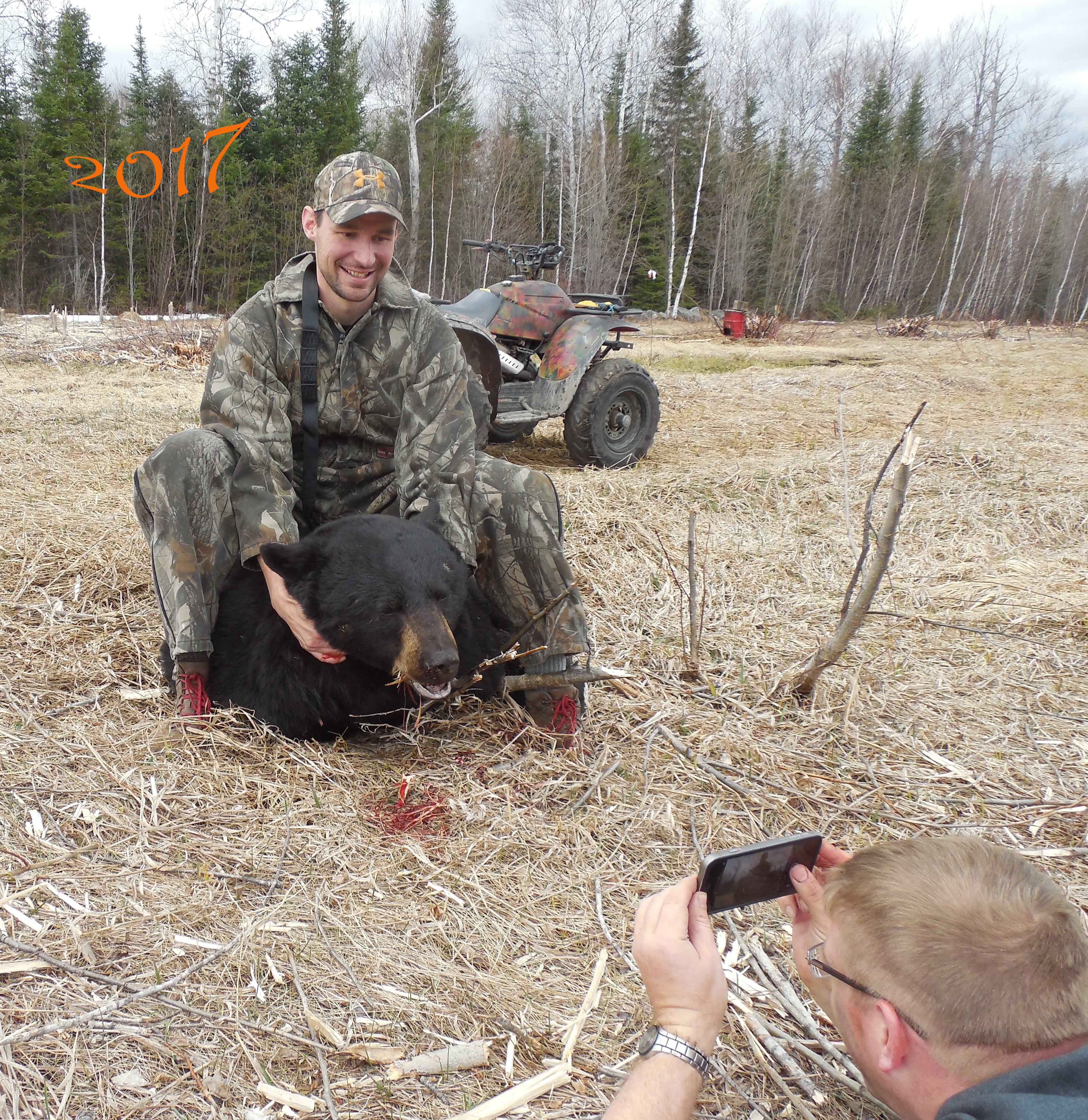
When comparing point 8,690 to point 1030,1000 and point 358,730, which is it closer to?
point 358,730

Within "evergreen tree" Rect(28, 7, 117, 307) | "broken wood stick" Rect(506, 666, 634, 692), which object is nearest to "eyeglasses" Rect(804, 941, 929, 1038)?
"broken wood stick" Rect(506, 666, 634, 692)

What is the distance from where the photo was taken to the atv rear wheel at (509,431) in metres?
7.32

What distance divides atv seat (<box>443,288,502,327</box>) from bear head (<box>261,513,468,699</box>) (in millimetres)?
4974

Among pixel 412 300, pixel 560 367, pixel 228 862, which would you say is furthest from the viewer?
pixel 560 367

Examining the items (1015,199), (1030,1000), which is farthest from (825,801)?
(1015,199)

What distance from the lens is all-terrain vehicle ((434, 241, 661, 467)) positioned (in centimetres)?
714

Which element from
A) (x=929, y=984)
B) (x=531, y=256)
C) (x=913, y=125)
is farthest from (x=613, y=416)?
(x=913, y=125)

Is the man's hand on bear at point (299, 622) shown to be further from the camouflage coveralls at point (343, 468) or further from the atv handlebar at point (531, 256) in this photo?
the atv handlebar at point (531, 256)

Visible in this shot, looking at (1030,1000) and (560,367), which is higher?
(560,367)

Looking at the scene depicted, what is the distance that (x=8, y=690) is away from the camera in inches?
116

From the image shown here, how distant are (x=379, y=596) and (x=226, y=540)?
829 mm

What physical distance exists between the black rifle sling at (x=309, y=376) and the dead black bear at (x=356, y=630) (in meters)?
0.46

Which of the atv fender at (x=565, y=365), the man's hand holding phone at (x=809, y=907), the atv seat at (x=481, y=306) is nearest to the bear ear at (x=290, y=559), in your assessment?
the man's hand holding phone at (x=809, y=907)

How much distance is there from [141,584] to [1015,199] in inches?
1825
